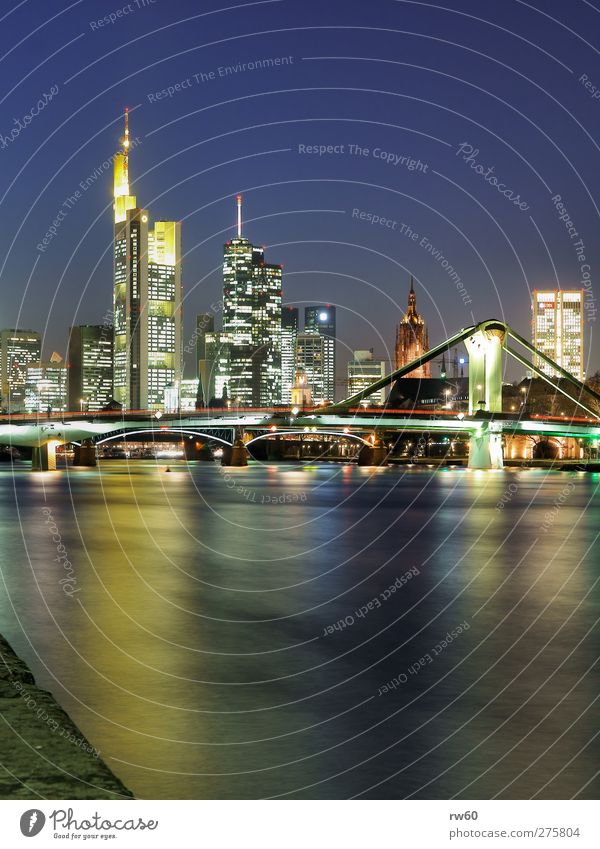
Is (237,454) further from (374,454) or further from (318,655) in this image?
(318,655)

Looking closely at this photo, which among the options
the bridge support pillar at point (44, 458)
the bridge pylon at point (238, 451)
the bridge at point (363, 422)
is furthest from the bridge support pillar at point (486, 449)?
the bridge support pillar at point (44, 458)

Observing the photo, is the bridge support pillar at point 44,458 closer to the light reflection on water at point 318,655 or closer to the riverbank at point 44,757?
the light reflection on water at point 318,655

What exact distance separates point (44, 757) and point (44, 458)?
128 metres

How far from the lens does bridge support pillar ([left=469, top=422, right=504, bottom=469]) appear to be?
13300 cm

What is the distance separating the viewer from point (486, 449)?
5285 inches

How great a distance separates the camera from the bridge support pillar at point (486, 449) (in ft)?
436

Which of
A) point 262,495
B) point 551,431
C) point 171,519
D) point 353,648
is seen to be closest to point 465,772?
point 353,648

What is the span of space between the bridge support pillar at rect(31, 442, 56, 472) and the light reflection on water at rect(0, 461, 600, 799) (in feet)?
268

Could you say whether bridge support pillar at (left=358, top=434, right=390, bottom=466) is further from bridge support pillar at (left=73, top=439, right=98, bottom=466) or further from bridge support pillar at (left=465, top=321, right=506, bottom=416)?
bridge support pillar at (left=73, top=439, right=98, bottom=466)
